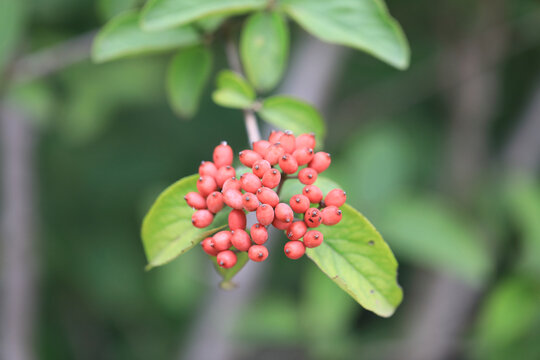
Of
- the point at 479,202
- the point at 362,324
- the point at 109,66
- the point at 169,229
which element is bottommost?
the point at 362,324

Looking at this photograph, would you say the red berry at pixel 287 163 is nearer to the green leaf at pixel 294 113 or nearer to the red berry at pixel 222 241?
the red berry at pixel 222 241

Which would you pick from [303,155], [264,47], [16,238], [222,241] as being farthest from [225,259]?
[16,238]

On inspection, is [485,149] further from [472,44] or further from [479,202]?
[472,44]

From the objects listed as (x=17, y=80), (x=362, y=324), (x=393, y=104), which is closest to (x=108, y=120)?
(x=17, y=80)

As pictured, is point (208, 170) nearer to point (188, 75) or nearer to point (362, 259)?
point (362, 259)

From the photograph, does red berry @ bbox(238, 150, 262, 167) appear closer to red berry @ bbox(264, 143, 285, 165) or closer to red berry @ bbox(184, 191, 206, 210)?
red berry @ bbox(264, 143, 285, 165)
